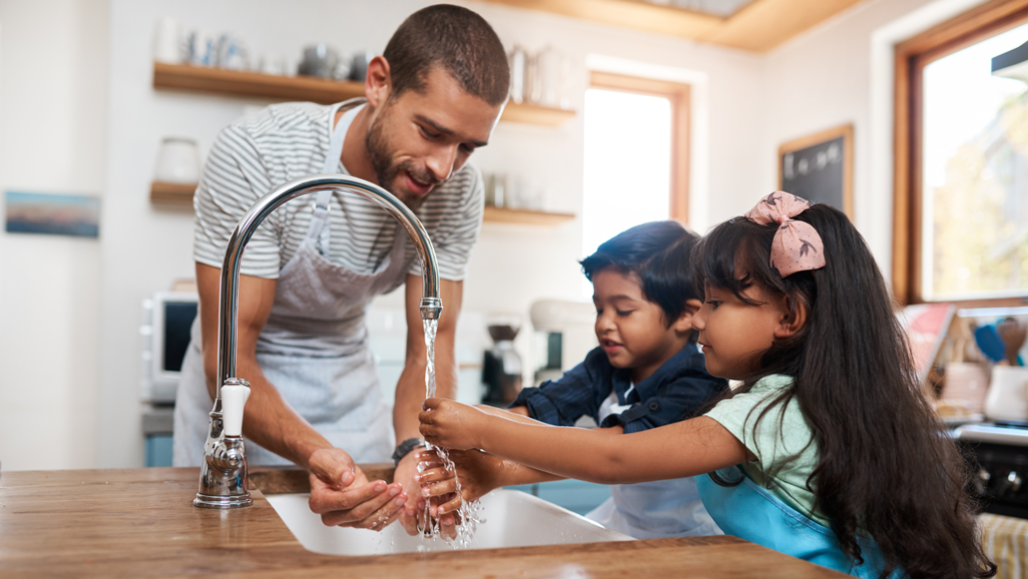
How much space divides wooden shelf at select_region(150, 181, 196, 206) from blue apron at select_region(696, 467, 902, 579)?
6.99 feet

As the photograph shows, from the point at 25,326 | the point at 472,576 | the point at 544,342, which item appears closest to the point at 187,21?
the point at 25,326

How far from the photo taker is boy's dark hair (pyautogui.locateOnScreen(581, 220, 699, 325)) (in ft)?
3.78

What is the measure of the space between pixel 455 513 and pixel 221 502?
292mm

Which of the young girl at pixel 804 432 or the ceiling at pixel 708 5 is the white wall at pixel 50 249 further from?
the young girl at pixel 804 432

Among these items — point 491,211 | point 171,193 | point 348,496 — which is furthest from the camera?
point 491,211

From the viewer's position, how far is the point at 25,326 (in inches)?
104

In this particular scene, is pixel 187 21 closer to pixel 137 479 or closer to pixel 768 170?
pixel 137 479

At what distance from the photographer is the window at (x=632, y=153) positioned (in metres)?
3.35

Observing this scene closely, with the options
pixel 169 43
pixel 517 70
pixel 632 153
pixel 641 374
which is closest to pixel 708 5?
pixel 632 153

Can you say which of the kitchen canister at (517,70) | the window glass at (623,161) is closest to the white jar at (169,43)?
the kitchen canister at (517,70)

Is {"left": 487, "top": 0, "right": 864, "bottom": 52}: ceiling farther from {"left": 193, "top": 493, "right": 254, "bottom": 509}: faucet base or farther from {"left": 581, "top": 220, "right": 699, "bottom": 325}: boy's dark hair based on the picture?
{"left": 193, "top": 493, "right": 254, "bottom": 509}: faucet base

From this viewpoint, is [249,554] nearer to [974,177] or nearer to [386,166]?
[386,166]

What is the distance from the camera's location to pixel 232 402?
2.59 feet

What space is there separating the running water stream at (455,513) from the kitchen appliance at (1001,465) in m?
1.16
